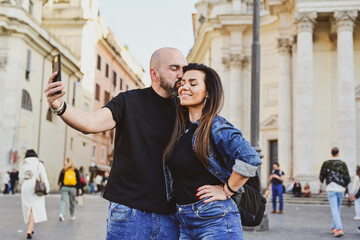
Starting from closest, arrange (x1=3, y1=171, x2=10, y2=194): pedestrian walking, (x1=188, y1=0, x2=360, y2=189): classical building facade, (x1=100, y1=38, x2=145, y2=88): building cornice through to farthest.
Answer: (x1=188, y1=0, x2=360, y2=189): classical building facade, (x1=3, y1=171, x2=10, y2=194): pedestrian walking, (x1=100, y1=38, x2=145, y2=88): building cornice

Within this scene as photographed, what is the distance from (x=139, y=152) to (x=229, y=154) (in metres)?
0.58

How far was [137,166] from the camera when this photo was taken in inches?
124

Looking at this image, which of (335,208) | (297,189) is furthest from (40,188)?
(297,189)

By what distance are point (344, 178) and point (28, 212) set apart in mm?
6620

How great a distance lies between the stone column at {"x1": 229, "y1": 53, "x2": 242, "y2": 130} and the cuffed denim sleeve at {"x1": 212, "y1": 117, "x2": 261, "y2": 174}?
108 feet

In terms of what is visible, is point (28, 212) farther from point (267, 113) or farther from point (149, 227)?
point (267, 113)

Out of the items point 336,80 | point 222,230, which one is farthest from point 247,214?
point 336,80

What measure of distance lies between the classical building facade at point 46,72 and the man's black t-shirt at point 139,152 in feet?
92.5

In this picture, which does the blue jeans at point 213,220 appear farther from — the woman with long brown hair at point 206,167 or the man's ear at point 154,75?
the man's ear at point 154,75

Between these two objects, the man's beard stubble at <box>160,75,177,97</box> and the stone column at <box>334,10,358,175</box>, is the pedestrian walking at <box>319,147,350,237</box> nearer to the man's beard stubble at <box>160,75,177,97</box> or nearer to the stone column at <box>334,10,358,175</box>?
the man's beard stubble at <box>160,75,177,97</box>

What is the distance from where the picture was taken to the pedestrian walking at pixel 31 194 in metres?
9.89

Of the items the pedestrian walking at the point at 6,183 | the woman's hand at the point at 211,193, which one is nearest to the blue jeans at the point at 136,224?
the woman's hand at the point at 211,193

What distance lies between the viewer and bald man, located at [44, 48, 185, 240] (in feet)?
10.2

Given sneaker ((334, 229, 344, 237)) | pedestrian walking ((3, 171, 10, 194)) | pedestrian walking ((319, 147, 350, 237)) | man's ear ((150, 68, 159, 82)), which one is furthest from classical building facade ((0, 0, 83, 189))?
man's ear ((150, 68, 159, 82))
